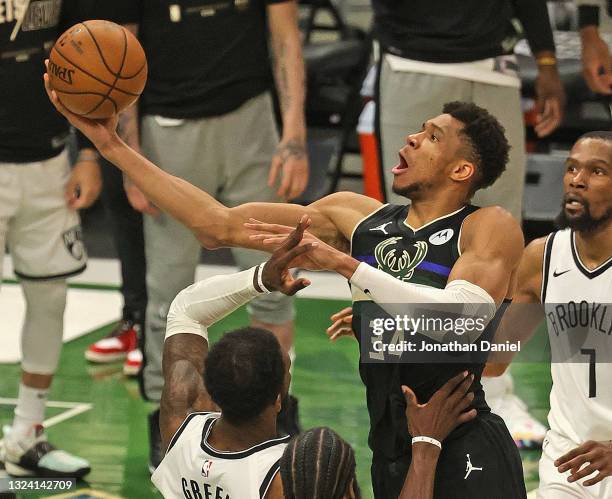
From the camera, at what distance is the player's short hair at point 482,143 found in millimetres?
3895

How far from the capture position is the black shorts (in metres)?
3.69

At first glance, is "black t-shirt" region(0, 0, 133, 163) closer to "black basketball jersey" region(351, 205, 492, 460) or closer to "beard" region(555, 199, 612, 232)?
"black basketball jersey" region(351, 205, 492, 460)

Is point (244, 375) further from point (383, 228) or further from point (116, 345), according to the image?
point (116, 345)

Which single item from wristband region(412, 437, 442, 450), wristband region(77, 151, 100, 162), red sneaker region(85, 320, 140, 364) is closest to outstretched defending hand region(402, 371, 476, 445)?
wristband region(412, 437, 442, 450)

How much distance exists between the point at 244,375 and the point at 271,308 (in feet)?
7.70

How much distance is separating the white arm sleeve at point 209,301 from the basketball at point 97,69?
2.55 feet

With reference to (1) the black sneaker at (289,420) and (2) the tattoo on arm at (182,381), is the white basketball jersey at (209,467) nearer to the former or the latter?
(2) the tattoo on arm at (182,381)

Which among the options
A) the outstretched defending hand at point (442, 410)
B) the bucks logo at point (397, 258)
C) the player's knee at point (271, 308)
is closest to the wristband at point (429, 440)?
the outstretched defending hand at point (442, 410)

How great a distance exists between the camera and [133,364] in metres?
6.76

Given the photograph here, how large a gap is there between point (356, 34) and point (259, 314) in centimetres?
565

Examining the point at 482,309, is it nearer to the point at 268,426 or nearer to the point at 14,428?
the point at 268,426

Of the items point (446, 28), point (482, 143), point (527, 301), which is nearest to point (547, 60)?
point (446, 28)

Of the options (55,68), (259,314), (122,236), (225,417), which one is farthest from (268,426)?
(122,236)

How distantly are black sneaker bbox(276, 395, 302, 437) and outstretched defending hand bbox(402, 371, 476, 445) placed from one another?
5.86 ft
